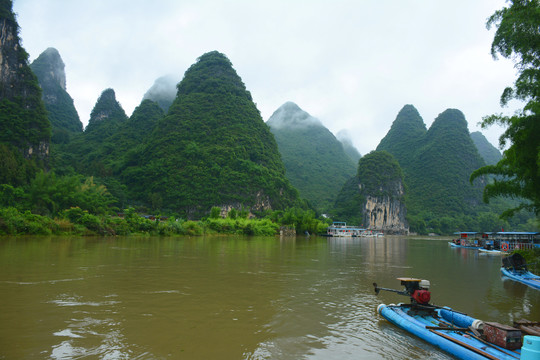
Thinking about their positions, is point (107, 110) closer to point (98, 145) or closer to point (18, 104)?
point (98, 145)

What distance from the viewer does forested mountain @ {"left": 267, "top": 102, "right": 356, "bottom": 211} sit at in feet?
346

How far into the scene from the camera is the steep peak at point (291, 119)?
14662 cm

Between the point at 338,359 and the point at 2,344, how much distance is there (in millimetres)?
3941

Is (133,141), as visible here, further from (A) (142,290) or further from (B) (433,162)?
(B) (433,162)

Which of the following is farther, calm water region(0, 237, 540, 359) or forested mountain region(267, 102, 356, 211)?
forested mountain region(267, 102, 356, 211)

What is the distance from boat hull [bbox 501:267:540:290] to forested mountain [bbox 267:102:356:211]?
78.7 metres

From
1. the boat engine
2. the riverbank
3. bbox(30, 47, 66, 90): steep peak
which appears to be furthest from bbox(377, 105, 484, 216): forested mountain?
bbox(30, 47, 66, 90): steep peak

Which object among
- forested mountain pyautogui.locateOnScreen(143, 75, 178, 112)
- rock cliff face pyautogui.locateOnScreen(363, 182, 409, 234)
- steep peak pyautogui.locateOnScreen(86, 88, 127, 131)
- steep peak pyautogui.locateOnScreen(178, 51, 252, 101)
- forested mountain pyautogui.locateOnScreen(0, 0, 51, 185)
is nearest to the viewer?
forested mountain pyautogui.locateOnScreen(0, 0, 51, 185)

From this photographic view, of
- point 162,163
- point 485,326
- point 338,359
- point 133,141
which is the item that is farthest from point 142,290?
point 133,141

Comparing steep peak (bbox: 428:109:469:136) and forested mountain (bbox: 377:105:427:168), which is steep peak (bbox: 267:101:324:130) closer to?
forested mountain (bbox: 377:105:427:168)

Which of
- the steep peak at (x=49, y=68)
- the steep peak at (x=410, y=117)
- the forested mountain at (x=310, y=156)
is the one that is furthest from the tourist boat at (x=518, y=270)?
the steep peak at (x=410, y=117)

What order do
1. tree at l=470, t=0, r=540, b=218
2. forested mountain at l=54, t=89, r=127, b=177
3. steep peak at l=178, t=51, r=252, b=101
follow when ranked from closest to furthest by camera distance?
tree at l=470, t=0, r=540, b=218 → forested mountain at l=54, t=89, r=127, b=177 → steep peak at l=178, t=51, r=252, b=101

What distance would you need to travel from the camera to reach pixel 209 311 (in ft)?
19.1

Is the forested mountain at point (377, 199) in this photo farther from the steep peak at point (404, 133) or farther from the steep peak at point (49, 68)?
the steep peak at point (49, 68)
